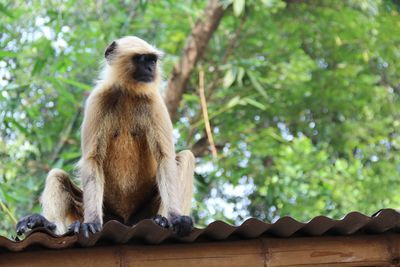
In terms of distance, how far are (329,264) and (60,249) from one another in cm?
145

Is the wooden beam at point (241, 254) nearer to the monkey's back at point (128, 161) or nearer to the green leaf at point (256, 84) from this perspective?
the monkey's back at point (128, 161)

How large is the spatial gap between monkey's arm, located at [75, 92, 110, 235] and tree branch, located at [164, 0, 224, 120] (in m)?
4.69

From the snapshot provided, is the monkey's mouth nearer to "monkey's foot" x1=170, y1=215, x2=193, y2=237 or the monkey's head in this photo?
the monkey's head

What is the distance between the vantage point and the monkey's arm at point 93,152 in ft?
17.5

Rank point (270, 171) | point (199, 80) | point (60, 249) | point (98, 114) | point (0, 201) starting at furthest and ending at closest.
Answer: point (270, 171) → point (199, 80) → point (0, 201) → point (98, 114) → point (60, 249)

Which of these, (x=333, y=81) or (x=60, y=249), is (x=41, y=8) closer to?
(x=333, y=81)

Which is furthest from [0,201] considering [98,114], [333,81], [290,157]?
[333,81]

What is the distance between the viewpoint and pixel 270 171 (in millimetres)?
12078

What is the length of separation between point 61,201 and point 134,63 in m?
1.32

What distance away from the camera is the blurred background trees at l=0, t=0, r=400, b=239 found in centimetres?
1110

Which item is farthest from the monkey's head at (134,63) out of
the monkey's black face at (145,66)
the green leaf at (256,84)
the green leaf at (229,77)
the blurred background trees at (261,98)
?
the green leaf at (256,84)

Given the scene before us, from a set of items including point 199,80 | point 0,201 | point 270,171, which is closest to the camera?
point 0,201

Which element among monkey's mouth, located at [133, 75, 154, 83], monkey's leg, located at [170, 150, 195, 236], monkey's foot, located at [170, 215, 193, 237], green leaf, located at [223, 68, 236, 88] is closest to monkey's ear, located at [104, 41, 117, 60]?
monkey's mouth, located at [133, 75, 154, 83]

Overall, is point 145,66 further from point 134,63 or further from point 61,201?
point 61,201
